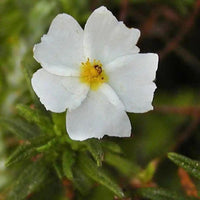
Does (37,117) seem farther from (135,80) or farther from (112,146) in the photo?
(135,80)

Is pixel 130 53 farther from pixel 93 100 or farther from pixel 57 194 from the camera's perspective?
pixel 57 194

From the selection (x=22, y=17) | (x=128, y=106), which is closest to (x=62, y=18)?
(x=128, y=106)

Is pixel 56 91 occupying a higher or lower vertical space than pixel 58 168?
higher

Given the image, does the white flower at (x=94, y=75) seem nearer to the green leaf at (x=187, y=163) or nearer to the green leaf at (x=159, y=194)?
the green leaf at (x=187, y=163)

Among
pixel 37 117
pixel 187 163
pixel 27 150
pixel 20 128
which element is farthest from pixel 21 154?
pixel 187 163

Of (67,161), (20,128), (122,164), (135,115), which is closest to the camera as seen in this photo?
(67,161)
